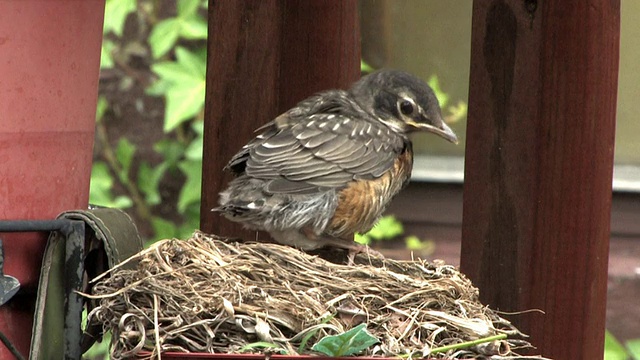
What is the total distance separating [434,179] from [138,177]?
1601mm

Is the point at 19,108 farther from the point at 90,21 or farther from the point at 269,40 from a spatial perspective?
the point at 269,40

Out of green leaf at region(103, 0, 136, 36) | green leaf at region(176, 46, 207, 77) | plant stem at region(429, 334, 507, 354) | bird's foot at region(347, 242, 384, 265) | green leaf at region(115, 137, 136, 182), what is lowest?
plant stem at region(429, 334, 507, 354)

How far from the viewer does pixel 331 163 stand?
3248 mm

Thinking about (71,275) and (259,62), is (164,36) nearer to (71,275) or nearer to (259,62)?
(259,62)

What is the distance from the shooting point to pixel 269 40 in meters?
3.48

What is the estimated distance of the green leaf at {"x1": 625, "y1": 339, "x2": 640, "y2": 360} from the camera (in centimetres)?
453

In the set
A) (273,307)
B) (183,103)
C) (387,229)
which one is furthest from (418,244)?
(273,307)

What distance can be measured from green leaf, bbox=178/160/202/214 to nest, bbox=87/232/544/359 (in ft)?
7.96

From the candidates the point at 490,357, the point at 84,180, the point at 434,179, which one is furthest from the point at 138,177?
the point at 490,357

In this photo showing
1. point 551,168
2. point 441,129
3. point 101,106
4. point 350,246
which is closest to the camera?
point 551,168

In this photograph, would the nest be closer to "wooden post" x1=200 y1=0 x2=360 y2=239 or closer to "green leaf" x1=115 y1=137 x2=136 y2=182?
"wooden post" x1=200 y1=0 x2=360 y2=239

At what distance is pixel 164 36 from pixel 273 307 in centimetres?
326

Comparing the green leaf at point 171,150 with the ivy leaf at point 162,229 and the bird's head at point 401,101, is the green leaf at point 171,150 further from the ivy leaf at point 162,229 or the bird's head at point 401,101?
the bird's head at point 401,101

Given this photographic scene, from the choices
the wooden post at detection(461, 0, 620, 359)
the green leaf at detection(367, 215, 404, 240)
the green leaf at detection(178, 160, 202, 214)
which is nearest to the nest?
the wooden post at detection(461, 0, 620, 359)
